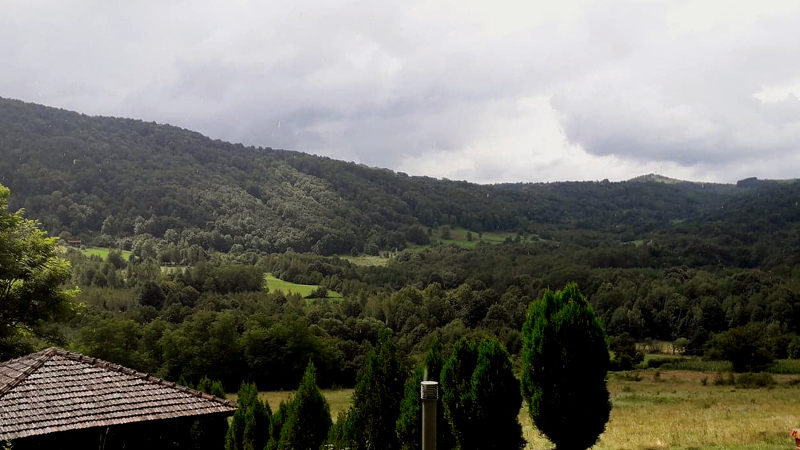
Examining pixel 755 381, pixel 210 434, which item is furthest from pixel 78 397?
pixel 755 381

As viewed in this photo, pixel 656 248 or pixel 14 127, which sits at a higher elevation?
pixel 14 127

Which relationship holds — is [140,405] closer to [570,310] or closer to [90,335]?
[570,310]

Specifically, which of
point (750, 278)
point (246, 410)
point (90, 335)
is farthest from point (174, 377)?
point (750, 278)

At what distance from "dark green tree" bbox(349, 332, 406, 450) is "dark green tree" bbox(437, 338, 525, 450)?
145 centimetres

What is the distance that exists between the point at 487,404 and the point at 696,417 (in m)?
15.5

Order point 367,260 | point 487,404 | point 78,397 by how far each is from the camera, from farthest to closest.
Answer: point 367,260
point 487,404
point 78,397

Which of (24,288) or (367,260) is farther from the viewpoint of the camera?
(367,260)

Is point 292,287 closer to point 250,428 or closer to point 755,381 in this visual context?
point 755,381

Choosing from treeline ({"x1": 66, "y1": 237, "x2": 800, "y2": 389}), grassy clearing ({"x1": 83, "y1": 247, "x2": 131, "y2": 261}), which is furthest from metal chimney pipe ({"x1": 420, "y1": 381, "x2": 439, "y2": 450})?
grassy clearing ({"x1": 83, "y1": 247, "x2": 131, "y2": 261})

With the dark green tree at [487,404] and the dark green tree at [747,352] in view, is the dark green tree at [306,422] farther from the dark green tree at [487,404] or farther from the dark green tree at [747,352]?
the dark green tree at [747,352]

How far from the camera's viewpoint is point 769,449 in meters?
15.9

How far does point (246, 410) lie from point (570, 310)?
1110 centimetres

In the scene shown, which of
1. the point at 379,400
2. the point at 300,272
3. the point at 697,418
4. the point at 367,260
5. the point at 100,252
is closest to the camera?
the point at 379,400

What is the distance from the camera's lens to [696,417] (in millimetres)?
26078
